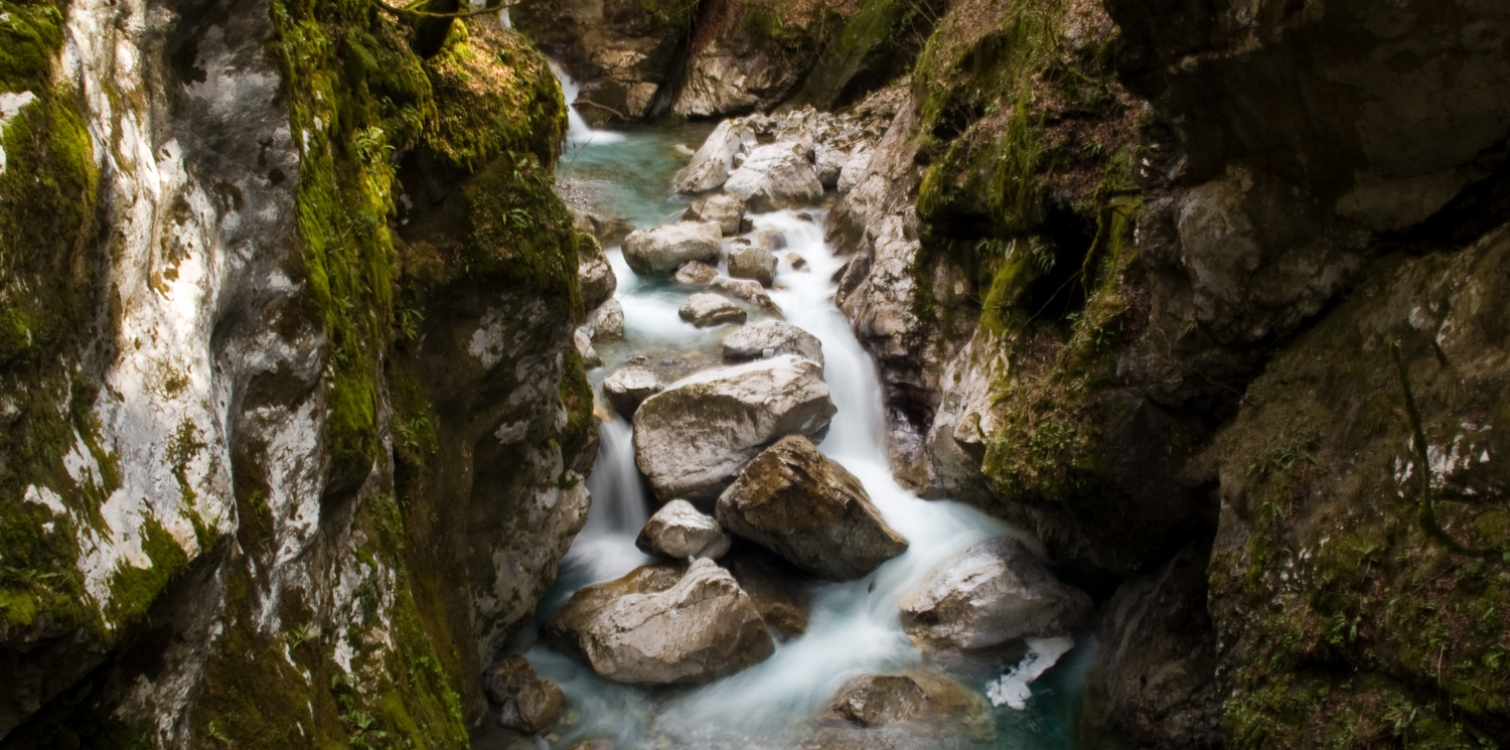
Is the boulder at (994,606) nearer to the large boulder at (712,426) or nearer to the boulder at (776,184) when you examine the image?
the large boulder at (712,426)

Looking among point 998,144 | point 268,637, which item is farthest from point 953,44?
point 268,637

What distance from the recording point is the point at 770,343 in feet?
36.7

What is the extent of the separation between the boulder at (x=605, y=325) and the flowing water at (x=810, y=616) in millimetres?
170

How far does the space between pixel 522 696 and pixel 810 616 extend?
266 cm

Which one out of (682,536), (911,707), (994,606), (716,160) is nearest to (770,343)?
(682,536)

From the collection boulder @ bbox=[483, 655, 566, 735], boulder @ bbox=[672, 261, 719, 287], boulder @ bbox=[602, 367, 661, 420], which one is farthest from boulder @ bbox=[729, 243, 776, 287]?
boulder @ bbox=[483, 655, 566, 735]

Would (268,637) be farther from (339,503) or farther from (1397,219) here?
(1397,219)

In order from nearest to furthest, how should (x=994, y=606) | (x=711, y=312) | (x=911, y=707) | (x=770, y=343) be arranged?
(x=911, y=707), (x=994, y=606), (x=770, y=343), (x=711, y=312)

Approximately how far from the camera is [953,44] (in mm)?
11547

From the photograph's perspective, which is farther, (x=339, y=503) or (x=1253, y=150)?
(x=1253, y=150)

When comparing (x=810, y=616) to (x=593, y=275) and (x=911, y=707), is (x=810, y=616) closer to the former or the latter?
(x=911, y=707)

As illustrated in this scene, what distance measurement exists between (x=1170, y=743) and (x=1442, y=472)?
3.01 metres

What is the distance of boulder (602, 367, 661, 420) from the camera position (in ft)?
33.3

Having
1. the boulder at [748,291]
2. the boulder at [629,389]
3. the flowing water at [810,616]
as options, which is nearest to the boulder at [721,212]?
the boulder at [748,291]
